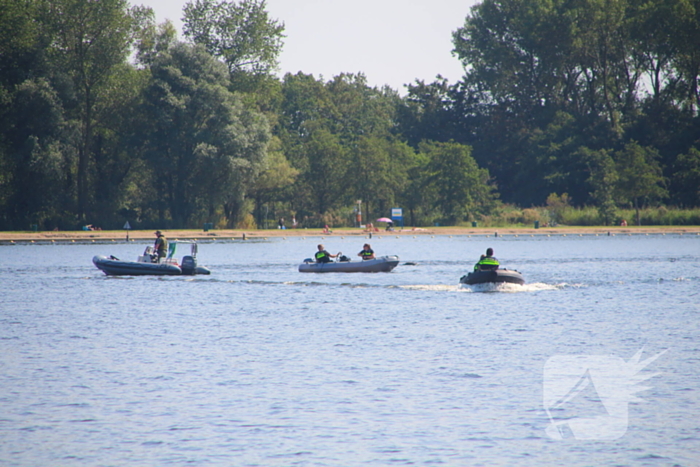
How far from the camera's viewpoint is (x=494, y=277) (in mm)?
36938

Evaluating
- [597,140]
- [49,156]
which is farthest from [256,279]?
[597,140]

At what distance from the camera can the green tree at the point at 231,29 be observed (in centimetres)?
9594

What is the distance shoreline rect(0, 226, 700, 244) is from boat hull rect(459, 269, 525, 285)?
49.3 metres

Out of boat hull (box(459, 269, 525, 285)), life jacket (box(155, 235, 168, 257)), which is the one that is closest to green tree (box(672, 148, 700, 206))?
boat hull (box(459, 269, 525, 285))

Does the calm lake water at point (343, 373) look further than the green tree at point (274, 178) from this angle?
No

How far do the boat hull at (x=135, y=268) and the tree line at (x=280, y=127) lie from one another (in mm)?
39358

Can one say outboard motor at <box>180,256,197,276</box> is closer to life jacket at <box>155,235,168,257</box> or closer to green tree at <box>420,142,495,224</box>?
life jacket at <box>155,235,168,257</box>

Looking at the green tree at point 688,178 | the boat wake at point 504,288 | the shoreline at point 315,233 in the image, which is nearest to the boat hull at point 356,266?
the boat wake at point 504,288

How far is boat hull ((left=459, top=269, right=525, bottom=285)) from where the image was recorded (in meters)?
36.6

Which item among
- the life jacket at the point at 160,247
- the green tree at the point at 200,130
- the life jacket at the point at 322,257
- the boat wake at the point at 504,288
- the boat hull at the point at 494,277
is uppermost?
the green tree at the point at 200,130

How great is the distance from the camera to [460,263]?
187ft

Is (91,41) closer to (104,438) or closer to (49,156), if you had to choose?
(49,156)

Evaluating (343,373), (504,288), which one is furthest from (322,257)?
(343,373)

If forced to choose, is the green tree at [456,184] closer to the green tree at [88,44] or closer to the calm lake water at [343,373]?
the green tree at [88,44]
